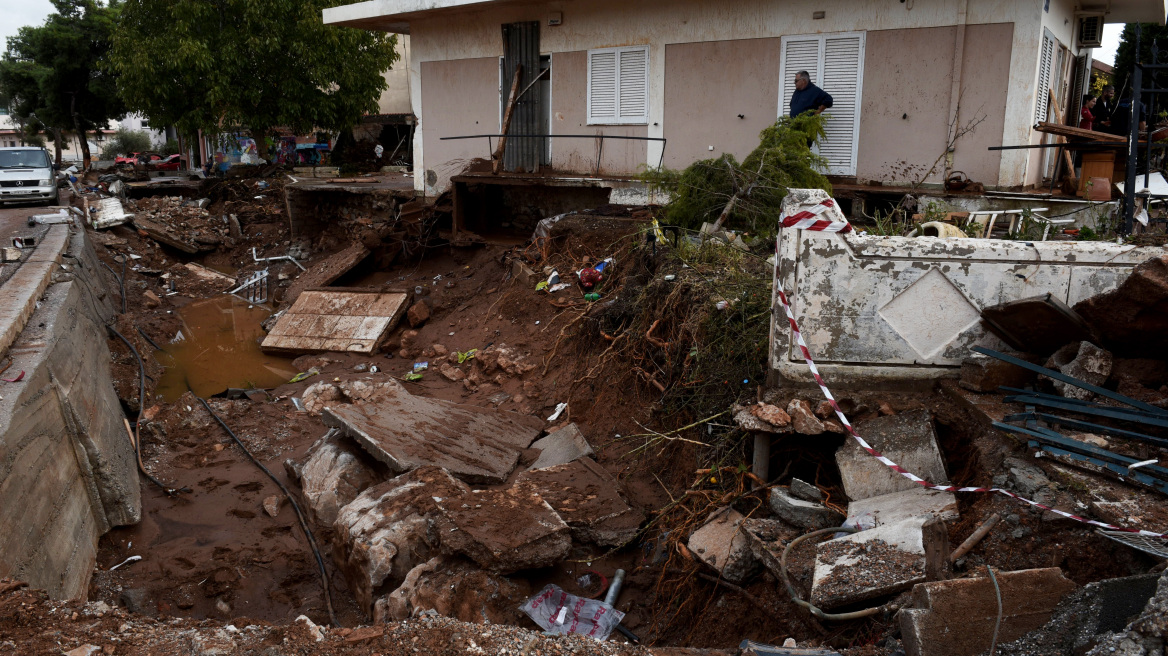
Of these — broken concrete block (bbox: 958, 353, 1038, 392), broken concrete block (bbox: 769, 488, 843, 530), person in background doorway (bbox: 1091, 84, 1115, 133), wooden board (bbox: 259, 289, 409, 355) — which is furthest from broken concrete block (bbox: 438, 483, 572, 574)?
person in background doorway (bbox: 1091, 84, 1115, 133)

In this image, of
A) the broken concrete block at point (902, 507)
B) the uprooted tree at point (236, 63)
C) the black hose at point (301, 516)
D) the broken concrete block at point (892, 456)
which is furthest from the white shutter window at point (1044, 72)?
the uprooted tree at point (236, 63)

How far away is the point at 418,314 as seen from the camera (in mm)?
11680

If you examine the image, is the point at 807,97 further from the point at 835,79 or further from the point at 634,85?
the point at 634,85

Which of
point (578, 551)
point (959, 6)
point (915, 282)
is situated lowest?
point (578, 551)

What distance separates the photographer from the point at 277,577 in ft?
19.1

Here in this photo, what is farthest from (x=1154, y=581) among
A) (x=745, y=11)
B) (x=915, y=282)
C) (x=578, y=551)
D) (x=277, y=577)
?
(x=745, y=11)

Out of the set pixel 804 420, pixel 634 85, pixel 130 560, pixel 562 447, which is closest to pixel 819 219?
pixel 804 420

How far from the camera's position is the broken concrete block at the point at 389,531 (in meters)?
5.14

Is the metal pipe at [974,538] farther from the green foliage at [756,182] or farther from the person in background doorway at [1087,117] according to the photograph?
the person in background doorway at [1087,117]

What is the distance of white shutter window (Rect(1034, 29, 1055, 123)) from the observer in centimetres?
1023

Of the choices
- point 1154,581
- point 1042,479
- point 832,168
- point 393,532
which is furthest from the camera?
point 832,168

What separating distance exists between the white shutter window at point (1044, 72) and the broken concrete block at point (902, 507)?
8.04 meters

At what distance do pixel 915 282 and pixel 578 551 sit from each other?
283 centimetres

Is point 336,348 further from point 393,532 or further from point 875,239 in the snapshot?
point 875,239
